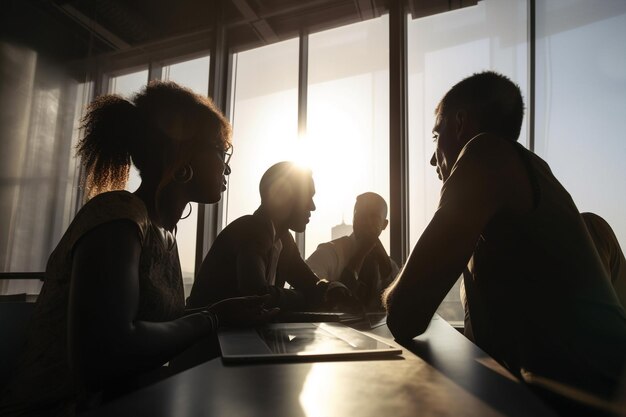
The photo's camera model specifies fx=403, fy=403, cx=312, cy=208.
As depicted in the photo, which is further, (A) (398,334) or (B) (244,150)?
(B) (244,150)

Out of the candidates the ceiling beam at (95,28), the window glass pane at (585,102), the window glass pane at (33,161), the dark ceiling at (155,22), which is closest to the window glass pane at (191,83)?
the dark ceiling at (155,22)

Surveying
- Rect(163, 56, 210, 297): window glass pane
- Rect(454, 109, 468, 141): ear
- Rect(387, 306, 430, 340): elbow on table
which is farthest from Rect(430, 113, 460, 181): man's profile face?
Rect(163, 56, 210, 297): window glass pane

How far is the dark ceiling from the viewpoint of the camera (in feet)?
14.4

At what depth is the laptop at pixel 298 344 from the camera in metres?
0.72

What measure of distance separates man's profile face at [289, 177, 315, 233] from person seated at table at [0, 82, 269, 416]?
3.13 feet

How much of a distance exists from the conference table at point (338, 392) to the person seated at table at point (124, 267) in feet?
0.70

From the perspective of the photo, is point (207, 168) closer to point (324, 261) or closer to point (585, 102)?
point (324, 261)

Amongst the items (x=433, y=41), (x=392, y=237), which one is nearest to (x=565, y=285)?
(x=392, y=237)

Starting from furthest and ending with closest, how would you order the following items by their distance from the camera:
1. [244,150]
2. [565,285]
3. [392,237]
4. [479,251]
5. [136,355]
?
[244,150] < [392,237] < [479,251] < [565,285] < [136,355]

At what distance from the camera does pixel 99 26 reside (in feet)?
15.9

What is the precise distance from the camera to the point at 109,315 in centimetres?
72

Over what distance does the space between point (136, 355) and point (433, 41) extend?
13.0 feet

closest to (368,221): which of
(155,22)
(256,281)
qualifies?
(256,281)

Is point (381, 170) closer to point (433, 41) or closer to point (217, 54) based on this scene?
point (433, 41)
